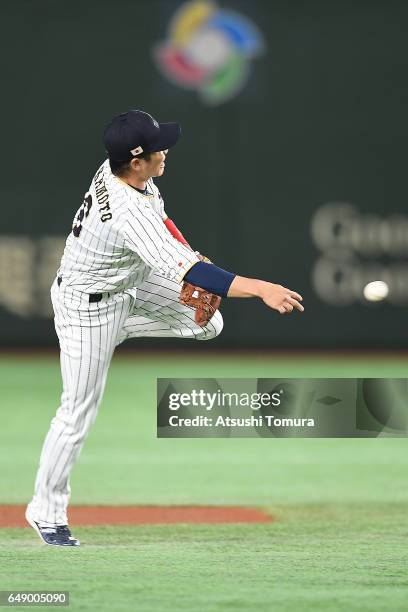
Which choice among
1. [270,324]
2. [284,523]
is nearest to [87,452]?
[284,523]

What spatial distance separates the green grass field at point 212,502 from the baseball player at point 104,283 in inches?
13.9

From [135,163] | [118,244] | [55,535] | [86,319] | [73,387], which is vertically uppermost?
[135,163]

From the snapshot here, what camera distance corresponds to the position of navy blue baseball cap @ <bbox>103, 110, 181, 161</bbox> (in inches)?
197

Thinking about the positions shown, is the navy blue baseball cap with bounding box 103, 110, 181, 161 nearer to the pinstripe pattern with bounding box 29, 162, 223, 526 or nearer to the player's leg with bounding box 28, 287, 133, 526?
the pinstripe pattern with bounding box 29, 162, 223, 526

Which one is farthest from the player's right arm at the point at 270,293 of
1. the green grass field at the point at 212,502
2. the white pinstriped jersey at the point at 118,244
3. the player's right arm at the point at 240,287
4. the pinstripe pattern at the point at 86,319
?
the green grass field at the point at 212,502

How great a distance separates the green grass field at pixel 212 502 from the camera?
14.4 feet

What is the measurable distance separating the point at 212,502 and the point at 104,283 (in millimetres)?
1951

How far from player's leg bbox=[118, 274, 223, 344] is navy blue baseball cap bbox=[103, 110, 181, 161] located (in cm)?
66

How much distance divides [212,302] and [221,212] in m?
6.97

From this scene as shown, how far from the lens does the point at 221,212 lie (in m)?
12.0

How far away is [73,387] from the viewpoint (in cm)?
519

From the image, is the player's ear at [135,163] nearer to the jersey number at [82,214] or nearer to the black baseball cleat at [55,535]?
the jersey number at [82,214]

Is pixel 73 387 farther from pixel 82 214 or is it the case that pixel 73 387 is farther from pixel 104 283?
pixel 82 214

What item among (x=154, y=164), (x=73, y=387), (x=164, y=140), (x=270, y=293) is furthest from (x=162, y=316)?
(x=270, y=293)
